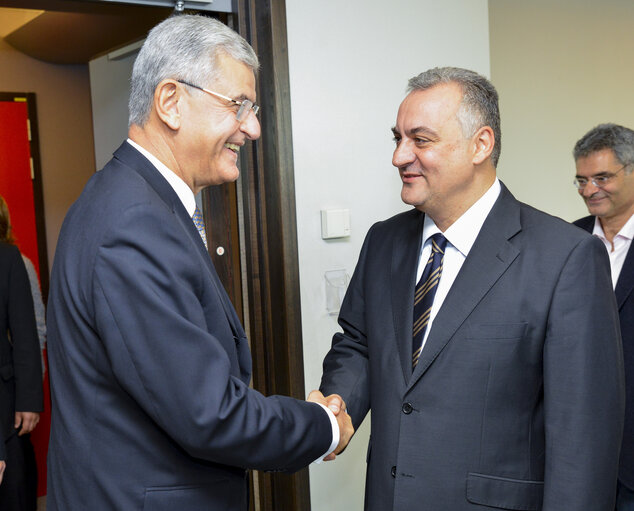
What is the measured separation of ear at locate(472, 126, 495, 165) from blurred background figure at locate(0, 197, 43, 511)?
7.25 feet

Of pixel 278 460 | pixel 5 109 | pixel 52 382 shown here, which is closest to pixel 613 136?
pixel 278 460

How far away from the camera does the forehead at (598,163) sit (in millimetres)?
2771

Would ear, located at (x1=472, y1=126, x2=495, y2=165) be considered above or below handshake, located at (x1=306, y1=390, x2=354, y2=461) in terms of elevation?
above

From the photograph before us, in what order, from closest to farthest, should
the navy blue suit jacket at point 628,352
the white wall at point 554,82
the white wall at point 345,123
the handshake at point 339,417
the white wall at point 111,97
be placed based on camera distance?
1. the handshake at point 339,417
2. the navy blue suit jacket at point 628,352
3. the white wall at point 345,123
4. the white wall at point 111,97
5. the white wall at point 554,82

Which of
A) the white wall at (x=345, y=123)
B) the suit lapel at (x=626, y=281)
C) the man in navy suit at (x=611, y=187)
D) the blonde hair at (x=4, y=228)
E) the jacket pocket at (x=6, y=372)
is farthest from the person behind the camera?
the blonde hair at (x=4, y=228)

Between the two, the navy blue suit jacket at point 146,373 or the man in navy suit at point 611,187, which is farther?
the man in navy suit at point 611,187

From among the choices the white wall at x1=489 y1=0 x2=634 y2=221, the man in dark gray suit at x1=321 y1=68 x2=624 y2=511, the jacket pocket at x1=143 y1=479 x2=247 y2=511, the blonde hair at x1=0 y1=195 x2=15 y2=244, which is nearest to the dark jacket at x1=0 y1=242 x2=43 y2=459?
the blonde hair at x1=0 y1=195 x2=15 y2=244

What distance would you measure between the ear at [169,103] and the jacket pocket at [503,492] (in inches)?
38.6

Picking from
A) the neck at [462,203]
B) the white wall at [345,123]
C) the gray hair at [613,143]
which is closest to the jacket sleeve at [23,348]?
the white wall at [345,123]

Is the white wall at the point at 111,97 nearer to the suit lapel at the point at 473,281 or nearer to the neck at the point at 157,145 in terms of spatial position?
the neck at the point at 157,145

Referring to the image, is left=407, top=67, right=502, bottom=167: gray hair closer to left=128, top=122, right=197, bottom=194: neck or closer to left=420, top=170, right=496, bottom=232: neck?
left=420, top=170, right=496, bottom=232: neck

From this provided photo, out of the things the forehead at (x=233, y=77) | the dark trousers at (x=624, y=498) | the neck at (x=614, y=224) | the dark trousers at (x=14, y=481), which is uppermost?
the forehead at (x=233, y=77)

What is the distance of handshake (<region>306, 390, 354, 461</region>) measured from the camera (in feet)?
5.25

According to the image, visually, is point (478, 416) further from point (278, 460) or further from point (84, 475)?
point (84, 475)
